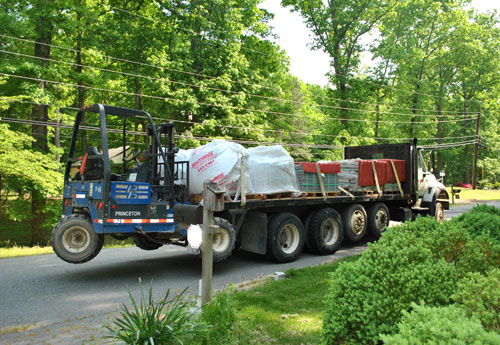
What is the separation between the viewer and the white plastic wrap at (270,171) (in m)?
8.75

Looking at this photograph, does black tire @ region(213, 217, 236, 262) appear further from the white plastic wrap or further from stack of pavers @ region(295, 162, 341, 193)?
stack of pavers @ region(295, 162, 341, 193)

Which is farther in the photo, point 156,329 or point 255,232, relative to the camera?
point 255,232

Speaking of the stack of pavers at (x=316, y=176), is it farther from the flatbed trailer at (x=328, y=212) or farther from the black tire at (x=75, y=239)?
the black tire at (x=75, y=239)

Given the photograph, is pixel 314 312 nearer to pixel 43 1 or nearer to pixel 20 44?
pixel 43 1

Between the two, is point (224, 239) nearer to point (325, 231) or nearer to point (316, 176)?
point (316, 176)

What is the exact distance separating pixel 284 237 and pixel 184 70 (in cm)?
1368

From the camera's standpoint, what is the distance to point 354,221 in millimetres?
11078

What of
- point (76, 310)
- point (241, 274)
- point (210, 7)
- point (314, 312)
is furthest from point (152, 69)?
point (314, 312)

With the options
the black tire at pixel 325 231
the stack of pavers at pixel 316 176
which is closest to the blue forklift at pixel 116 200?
the stack of pavers at pixel 316 176

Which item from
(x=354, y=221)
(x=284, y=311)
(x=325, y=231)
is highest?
(x=354, y=221)

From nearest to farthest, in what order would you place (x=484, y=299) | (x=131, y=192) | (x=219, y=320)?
(x=484, y=299)
(x=219, y=320)
(x=131, y=192)

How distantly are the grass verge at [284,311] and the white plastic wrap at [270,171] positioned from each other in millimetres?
2183

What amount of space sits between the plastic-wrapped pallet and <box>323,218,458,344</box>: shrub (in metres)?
4.92

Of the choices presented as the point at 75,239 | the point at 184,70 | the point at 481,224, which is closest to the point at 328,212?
the point at 481,224
